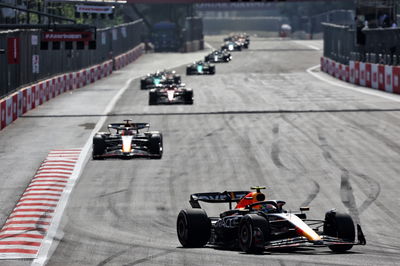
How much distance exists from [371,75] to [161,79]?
33.3ft

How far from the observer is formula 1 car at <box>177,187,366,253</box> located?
13.9 m

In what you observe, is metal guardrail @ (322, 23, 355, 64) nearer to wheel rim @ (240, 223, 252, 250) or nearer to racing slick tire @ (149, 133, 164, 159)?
racing slick tire @ (149, 133, 164, 159)

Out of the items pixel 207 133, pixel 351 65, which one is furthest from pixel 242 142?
pixel 351 65

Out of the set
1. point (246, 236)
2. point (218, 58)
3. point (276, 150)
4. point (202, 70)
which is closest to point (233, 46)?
point (218, 58)

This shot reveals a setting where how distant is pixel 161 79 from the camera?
160 ft

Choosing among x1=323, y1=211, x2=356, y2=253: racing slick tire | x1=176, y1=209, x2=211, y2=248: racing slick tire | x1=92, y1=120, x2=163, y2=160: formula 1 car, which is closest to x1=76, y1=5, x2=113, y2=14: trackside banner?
x1=92, y1=120, x2=163, y2=160: formula 1 car

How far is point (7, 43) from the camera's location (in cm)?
3591

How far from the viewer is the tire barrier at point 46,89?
34.3 meters

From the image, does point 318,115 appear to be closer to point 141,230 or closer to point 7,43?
point 7,43

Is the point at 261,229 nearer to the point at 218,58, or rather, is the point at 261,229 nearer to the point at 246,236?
the point at 246,236

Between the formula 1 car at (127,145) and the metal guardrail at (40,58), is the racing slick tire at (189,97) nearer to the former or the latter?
the metal guardrail at (40,58)

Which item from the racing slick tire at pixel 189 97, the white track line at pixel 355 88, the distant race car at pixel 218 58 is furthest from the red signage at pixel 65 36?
the distant race car at pixel 218 58

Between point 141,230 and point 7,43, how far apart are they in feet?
66.5

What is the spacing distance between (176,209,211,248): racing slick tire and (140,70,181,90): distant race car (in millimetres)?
29646
